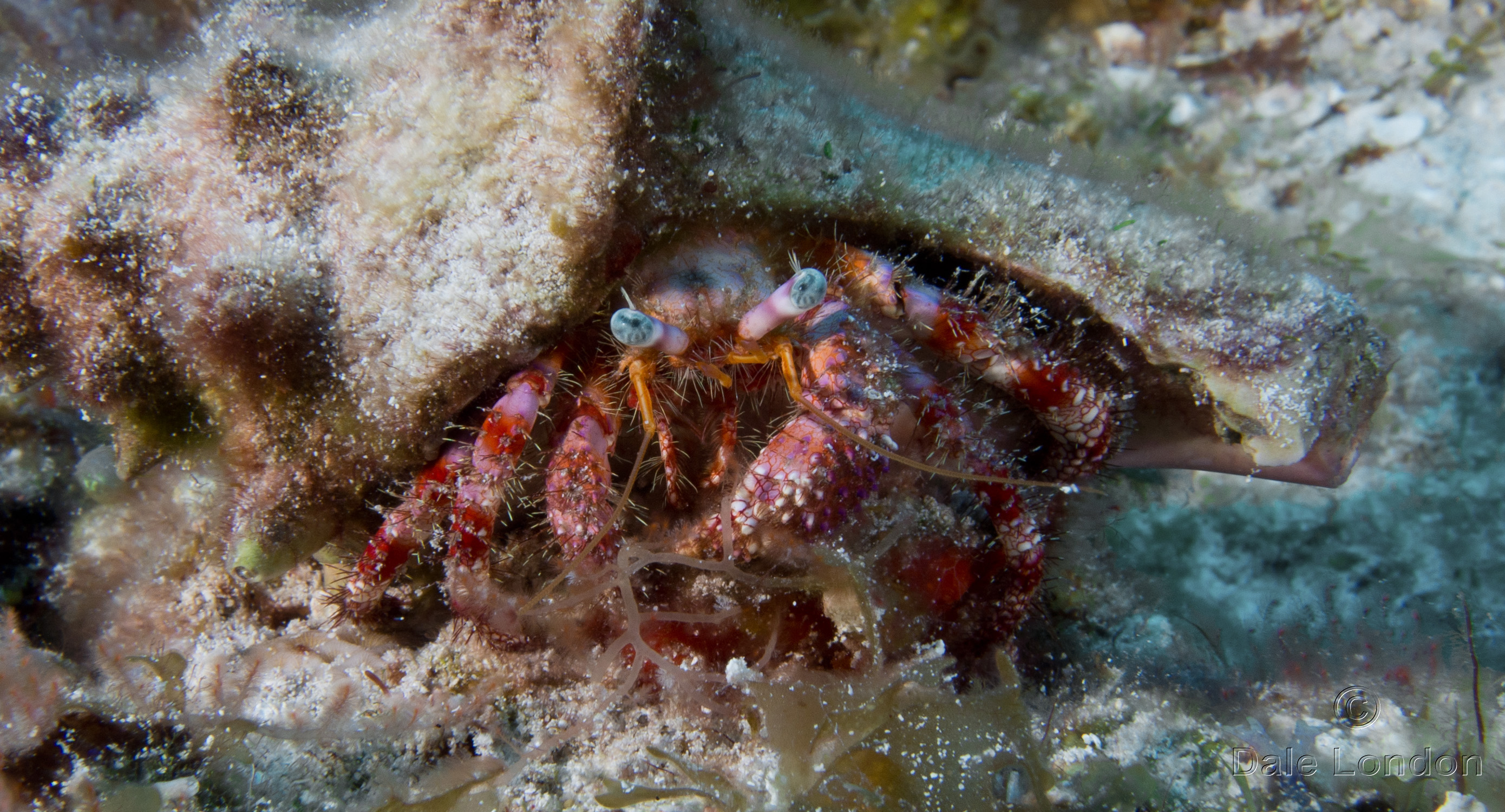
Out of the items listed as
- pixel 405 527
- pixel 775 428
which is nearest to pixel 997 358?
pixel 775 428

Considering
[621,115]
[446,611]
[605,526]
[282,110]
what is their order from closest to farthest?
[621,115], [282,110], [605,526], [446,611]

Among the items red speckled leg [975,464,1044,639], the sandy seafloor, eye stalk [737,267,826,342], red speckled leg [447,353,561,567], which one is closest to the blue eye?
eye stalk [737,267,826,342]

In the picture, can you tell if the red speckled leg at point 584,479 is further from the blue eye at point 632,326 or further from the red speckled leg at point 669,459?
the blue eye at point 632,326

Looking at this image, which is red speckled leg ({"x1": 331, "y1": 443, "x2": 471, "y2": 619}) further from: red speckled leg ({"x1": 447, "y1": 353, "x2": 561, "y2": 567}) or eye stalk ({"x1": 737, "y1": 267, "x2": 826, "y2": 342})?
eye stalk ({"x1": 737, "y1": 267, "x2": 826, "y2": 342})

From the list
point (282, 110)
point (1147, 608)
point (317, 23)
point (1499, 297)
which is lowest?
point (1147, 608)

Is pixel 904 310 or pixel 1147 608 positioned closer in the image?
pixel 904 310

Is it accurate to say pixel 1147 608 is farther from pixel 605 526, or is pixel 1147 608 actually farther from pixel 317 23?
pixel 317 23

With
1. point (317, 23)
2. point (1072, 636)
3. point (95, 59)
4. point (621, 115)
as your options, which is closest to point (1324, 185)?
point (1072, 636)

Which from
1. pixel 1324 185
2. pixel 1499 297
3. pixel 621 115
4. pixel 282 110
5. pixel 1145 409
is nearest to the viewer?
pixel 621 115
